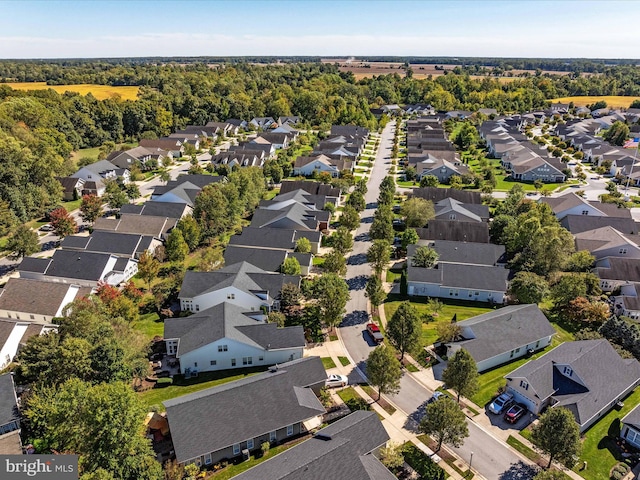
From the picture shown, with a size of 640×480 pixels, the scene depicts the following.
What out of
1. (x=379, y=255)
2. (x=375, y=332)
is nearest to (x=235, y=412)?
(x=375, y=332)

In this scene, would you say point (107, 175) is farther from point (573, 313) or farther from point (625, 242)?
point (625, 242)

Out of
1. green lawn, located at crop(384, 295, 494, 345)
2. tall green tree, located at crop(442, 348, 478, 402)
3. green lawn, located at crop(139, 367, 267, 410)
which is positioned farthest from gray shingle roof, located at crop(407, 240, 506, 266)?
green lawn, located at crop(139, 367, 267, 410)

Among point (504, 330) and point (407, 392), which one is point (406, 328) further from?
point (504, 330)

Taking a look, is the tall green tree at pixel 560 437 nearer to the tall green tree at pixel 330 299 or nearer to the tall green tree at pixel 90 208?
the tall green tree at pixel 330 299

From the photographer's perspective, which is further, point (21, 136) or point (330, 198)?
point (21, 136)

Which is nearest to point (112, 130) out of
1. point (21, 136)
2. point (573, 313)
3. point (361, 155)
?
point (21, 136)

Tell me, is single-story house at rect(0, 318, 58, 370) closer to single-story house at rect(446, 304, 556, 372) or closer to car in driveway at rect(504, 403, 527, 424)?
single-story house at rect(446, 304, 556, 372)

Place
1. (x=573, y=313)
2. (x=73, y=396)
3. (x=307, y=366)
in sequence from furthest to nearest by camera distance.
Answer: (x=573, y=313) < (x=307, y=366) < (x=73, y=396)

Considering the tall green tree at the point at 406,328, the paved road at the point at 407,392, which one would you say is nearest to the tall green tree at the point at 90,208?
the paved road at the point at 407,392
